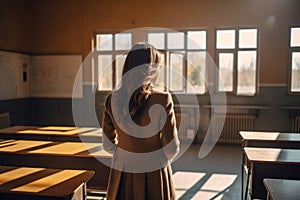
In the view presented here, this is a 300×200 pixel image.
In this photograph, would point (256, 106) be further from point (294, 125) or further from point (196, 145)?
point (196, 145)

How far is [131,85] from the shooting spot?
173cm

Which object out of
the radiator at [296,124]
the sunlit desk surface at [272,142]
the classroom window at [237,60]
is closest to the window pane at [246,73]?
the classroom window at [237,60]

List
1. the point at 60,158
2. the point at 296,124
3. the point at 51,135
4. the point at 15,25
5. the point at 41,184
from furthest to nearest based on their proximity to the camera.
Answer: the point at 15,25
the point at 296,124
the point at 51,135
the point at 60,158
the point at 41,184

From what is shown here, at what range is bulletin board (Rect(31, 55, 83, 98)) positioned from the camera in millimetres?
7145

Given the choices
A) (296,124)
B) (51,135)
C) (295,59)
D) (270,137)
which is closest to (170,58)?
(295,59)

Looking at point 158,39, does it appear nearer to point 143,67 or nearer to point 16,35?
point 16,35

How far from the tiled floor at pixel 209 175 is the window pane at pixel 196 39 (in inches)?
91.3

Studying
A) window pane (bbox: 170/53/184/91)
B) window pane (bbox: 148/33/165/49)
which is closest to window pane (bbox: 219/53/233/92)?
window pane (bbox: 170/53/184/91)

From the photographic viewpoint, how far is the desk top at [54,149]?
275 cm

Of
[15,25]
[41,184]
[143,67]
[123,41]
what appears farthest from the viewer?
[123,41]

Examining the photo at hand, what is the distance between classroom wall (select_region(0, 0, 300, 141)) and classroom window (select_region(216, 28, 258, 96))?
0.49ft

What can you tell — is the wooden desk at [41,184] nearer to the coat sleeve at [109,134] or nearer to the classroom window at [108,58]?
the coat sleeve at [109,134]

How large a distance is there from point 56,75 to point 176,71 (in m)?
2.97

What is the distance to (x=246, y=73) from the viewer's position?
21.2 ft
